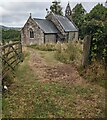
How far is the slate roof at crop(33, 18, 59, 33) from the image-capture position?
41.4 meters

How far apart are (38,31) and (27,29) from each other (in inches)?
139

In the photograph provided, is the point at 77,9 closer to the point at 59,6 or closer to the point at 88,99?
the point at 59,6

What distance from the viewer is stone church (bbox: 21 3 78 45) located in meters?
41.0

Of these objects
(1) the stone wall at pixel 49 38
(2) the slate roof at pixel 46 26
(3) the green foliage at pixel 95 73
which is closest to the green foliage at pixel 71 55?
(3) the green foliage at pixel 95 73

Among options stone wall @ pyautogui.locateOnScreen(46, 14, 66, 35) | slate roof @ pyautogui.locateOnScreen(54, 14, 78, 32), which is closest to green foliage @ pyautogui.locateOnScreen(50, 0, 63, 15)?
slate roof @ pyautogui.locateOnScreen(54, 14, 78, 32)

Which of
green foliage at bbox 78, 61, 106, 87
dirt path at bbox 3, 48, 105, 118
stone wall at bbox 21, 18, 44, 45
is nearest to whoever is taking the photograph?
dirt path at bbox 3, 48, 105, 118

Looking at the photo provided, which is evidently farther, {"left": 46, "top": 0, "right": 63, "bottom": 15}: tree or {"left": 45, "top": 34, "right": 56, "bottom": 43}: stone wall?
{"left": 46, "top": 0, "right": 63, "bottom": 15}: tree

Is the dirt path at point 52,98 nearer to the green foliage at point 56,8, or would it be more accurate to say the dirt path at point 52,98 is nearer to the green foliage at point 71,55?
the green foliage at point 71,55

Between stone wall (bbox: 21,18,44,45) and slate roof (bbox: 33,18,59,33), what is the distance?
0.86m

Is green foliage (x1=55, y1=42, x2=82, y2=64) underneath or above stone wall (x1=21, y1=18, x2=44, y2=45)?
underneath

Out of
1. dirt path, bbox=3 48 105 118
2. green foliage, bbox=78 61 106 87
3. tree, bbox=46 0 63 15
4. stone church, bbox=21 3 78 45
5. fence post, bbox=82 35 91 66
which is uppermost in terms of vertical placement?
tree, bbox=46 0 63 15

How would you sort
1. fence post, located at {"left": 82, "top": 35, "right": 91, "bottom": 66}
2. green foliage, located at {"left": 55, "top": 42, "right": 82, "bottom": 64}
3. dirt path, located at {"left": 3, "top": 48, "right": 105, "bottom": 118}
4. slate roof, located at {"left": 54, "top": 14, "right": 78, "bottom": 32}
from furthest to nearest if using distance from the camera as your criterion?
slate roof, located at {"left": 54, "top": 14, "right": 78, "bottom": 32}
green foliage, located at {"left": 55, "top": 42, "right": 82, "bottom": 64}
fence post, located at {"left": 82, "top": 35, "right": 91, "bottom": 66}
dirt path, located at {"left": 3, "top": 48, "right": 105, "bottom": 118}

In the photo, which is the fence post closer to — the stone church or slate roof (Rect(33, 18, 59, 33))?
the stone church

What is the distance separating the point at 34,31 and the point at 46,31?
253 cm
